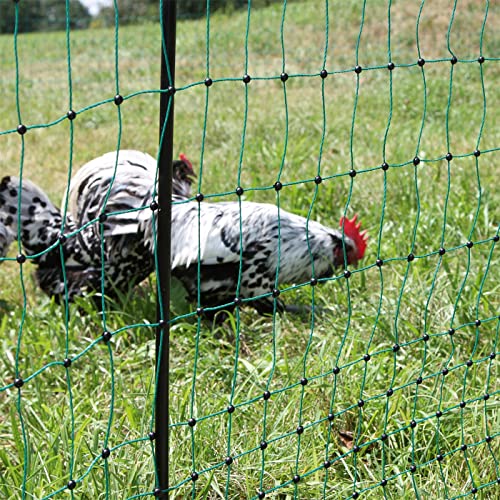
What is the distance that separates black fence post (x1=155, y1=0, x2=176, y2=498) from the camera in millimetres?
1614

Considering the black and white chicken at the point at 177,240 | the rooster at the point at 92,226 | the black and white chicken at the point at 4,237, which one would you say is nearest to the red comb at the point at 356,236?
the black and white chicken at the point at 177,240

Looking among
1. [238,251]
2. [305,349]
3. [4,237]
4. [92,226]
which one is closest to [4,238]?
[4,237]

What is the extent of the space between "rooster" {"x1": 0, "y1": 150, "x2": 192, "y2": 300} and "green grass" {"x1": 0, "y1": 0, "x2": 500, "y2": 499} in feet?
0.58

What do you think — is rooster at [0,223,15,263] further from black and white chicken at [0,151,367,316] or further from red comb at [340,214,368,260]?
red comb at [340,214,368,260]

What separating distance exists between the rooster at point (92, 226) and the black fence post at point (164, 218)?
179 centimetres

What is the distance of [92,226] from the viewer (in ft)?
Result: 12.3

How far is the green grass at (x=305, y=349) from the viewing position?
7.79ft

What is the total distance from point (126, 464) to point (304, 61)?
346 inches

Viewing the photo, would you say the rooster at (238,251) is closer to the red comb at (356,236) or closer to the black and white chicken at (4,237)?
the red comb at (356,236)

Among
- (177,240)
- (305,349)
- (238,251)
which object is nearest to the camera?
(305,349)

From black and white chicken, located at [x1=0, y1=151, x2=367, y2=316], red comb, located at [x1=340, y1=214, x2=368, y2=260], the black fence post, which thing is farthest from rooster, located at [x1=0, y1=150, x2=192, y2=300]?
the black fence post

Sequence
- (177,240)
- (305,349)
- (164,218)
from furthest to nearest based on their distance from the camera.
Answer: (177,240), (305,349), (164,218)

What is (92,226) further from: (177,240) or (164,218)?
(164,218)

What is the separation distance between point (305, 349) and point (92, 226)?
132 cm
